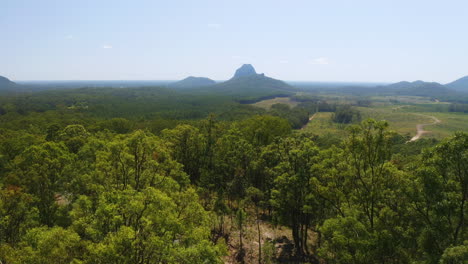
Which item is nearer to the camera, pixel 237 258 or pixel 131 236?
pixel 131 236

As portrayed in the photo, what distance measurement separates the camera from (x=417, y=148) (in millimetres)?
78188

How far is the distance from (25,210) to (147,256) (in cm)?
1296

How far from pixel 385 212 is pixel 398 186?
7.65 ft

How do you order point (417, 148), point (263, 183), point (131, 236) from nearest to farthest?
point (131, 236) → point (263, 183) → point (417, 148)

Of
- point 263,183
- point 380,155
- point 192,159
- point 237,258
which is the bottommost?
point 237,258

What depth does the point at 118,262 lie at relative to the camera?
40.8ft

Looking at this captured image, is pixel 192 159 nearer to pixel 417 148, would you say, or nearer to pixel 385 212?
pixel 385 212

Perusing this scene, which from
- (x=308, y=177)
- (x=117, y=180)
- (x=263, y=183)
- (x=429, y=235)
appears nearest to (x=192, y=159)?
(x=263, y=183)

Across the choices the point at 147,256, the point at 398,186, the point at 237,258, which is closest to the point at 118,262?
the point at 147,256

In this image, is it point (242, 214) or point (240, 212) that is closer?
point (240, 212)

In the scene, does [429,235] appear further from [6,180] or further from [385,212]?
[6,180]

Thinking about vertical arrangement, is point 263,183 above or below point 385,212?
below

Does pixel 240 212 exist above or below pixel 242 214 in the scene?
above

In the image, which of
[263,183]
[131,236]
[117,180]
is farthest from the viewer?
[263,183]
